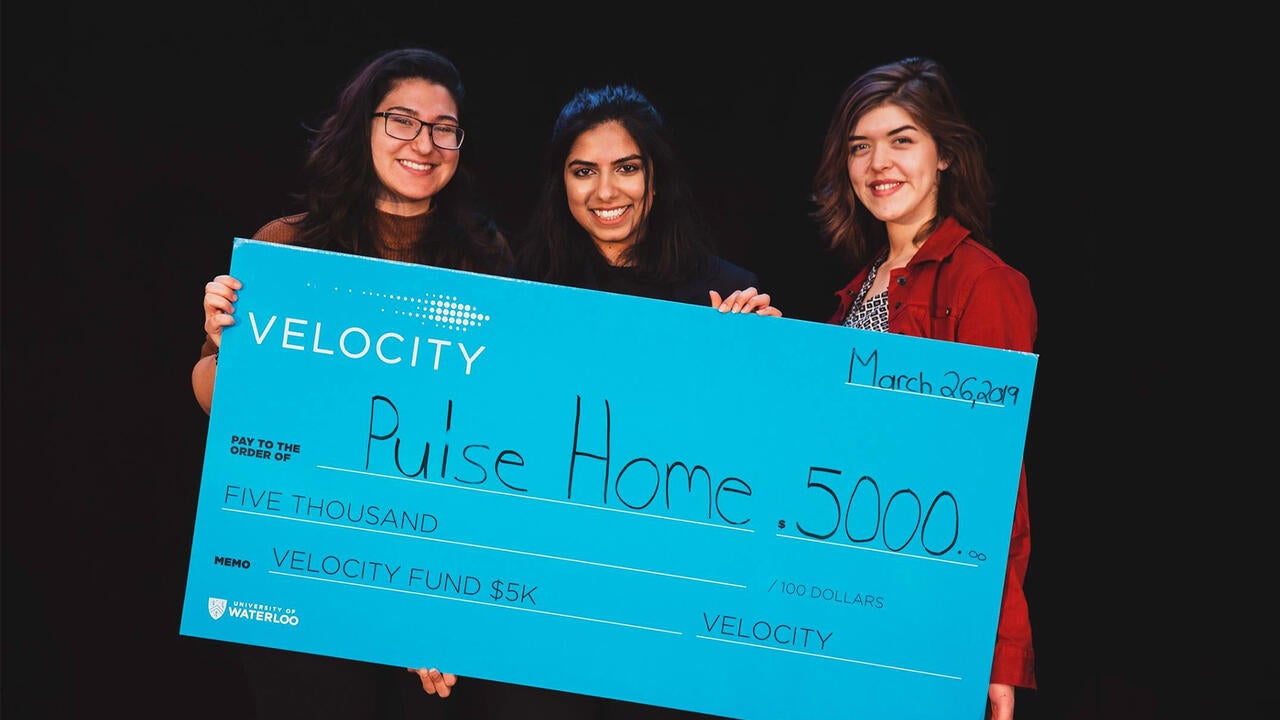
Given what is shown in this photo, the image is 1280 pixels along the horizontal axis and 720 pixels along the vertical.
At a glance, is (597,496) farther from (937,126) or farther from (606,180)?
(937,126)

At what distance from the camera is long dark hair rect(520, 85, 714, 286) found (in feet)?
6.98

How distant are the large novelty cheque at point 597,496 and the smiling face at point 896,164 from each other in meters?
0.35

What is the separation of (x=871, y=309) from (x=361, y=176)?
1026 mm

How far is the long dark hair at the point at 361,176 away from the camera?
2053 millimetres

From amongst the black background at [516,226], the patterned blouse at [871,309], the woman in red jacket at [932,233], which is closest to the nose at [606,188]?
the woman in red jacket at [932,233]

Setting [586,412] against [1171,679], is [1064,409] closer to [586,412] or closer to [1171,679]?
[1171,679]

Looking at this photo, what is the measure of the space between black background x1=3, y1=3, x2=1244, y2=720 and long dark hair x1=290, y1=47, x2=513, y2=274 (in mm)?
628

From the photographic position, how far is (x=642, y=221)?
85.7 inches

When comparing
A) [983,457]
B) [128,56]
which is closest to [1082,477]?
[983,457]

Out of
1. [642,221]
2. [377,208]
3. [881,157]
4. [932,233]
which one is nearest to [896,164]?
[881,157]

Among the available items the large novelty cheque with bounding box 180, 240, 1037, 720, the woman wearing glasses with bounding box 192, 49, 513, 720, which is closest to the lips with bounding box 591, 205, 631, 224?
the woman wearing glasses with bounding box 192, 49, 513, 720

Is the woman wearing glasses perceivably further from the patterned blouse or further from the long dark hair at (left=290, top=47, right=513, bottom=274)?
the patterned blouse

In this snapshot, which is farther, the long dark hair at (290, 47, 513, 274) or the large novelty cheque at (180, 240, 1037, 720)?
the long dark hair at (290, 47, 513, 274)

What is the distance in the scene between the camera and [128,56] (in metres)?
2.67
